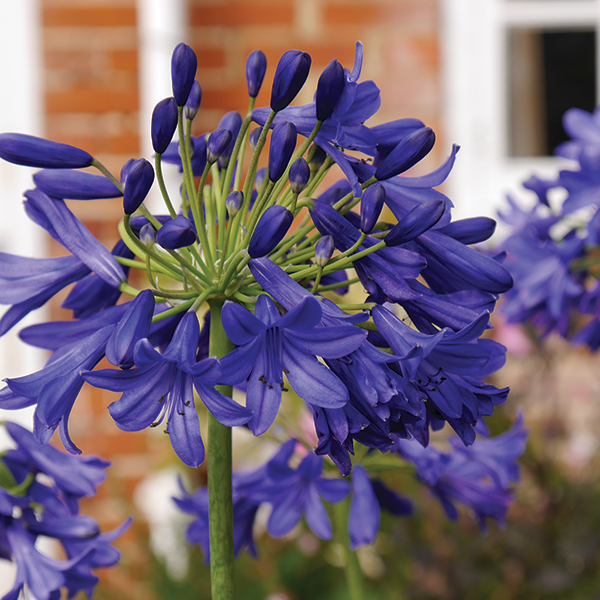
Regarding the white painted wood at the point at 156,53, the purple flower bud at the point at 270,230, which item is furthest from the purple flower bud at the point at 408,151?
the white painted wood at the point at 156,53

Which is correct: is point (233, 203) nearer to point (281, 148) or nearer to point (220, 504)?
point (281, 148)

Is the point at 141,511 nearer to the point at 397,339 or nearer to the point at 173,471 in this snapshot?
the point at 173,471

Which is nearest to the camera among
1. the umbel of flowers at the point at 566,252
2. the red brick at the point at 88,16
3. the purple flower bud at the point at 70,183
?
the purple flower bud at the point at 70,183

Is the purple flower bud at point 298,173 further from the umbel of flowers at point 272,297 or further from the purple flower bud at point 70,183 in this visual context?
the purple flower bud at point 70,183

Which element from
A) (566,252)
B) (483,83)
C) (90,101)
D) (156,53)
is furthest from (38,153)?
(483,83)

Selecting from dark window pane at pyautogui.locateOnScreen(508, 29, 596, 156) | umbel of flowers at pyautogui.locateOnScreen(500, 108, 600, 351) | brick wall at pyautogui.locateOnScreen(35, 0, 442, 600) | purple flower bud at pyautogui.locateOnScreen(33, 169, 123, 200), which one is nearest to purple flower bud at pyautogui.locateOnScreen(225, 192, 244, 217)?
purple flower bud at pyautogui.locateOnScreen(33, 169, 123, 200)

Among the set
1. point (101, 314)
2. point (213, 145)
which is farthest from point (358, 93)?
point (101, 314)

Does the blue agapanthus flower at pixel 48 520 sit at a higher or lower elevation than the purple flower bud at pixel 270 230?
lower
